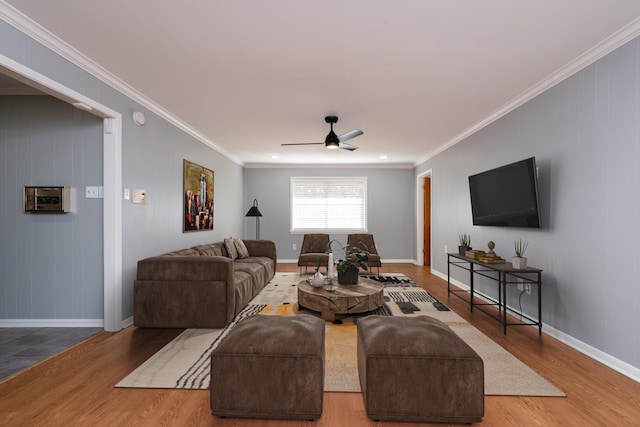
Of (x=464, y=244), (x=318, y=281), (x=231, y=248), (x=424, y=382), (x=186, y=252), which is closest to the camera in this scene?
(x=424, y=382)

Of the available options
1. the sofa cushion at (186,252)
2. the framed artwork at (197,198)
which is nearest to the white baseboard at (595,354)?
the sofa cushion at (186,252)

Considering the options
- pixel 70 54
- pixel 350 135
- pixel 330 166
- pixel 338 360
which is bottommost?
pixel 338 360

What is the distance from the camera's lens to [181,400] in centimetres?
198

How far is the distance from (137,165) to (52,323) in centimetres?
180

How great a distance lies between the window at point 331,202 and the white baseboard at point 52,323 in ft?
16.7

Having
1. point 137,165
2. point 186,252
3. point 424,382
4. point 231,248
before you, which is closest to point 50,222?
point 137,165

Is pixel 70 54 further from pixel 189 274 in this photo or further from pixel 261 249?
pixel 261 249

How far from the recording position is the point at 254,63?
283 centimetres

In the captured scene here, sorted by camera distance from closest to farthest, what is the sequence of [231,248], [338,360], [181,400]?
[181,400] → [338,360] → [231,248]

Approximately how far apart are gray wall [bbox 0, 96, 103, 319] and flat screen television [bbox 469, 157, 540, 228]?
4247 millimetres

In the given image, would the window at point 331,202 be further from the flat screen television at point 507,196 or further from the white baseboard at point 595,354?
the white baseboard at point 595,354

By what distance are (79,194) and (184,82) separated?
1.55 meters

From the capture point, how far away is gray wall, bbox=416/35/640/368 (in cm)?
235

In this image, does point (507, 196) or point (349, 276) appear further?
point (349, 276)
